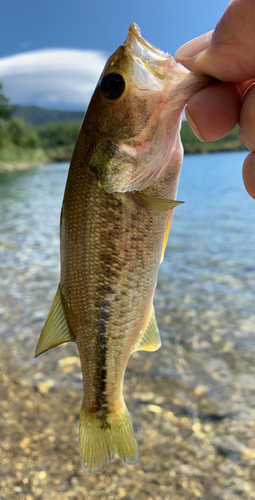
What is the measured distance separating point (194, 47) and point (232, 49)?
35 cm

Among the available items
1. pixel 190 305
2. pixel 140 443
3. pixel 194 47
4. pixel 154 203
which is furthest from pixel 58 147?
pixel 154 203

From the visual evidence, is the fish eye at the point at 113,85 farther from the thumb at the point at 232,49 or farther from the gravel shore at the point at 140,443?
the gravel shore at the point at 140,443

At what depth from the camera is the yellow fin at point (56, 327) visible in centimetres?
208

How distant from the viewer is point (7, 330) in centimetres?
561

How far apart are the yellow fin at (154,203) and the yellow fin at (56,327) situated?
0.80 m

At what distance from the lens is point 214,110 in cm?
195

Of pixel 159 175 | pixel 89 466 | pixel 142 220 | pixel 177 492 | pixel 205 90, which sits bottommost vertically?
pixel 177 492

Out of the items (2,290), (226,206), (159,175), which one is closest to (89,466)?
(159,175)

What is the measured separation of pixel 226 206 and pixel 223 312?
48.9ft

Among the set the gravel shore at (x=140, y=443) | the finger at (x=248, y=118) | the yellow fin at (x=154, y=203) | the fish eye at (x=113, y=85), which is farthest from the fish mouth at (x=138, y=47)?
the gravel shore at (x=140, y=443)

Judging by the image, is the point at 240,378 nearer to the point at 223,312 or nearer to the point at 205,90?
the point at 223,312

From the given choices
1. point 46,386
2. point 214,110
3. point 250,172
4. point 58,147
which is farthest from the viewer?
point 58,147

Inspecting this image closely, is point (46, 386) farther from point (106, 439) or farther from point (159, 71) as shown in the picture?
point (159, 71)

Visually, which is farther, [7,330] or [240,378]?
[7,330]
